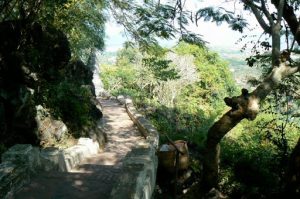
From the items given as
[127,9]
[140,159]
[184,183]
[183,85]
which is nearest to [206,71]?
[183,85]

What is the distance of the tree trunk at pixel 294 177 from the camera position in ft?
27.9

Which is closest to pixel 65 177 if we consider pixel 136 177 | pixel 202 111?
pixel 136 177

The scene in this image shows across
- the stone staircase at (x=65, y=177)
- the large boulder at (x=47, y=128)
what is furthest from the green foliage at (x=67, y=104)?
the stone staircase at (x=65, y=177)

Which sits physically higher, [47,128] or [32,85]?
[32,85]

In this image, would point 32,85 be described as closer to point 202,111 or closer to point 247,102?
point 247,102

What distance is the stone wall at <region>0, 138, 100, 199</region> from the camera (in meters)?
6.46

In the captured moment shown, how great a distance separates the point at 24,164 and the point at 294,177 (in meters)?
5.85

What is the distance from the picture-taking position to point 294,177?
8594mm

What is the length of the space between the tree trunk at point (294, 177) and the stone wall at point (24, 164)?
17.5 ft

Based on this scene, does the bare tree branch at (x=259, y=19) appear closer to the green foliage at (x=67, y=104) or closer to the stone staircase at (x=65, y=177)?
the stone staircase at (x=65, y=177)

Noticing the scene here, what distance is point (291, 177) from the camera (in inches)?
341

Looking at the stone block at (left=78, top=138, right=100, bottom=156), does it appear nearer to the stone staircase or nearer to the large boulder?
the large boulder

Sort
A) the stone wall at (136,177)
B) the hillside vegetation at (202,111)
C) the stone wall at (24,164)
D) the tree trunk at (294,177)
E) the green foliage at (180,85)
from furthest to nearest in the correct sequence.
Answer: the green foliage at (180,85) < the hillside vegetation at (202,111) < the tree trunk at (294,177) < the stone wall at (24,164) < the stone wall at (136,177)

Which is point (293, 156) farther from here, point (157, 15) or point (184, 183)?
point (157, 15)
